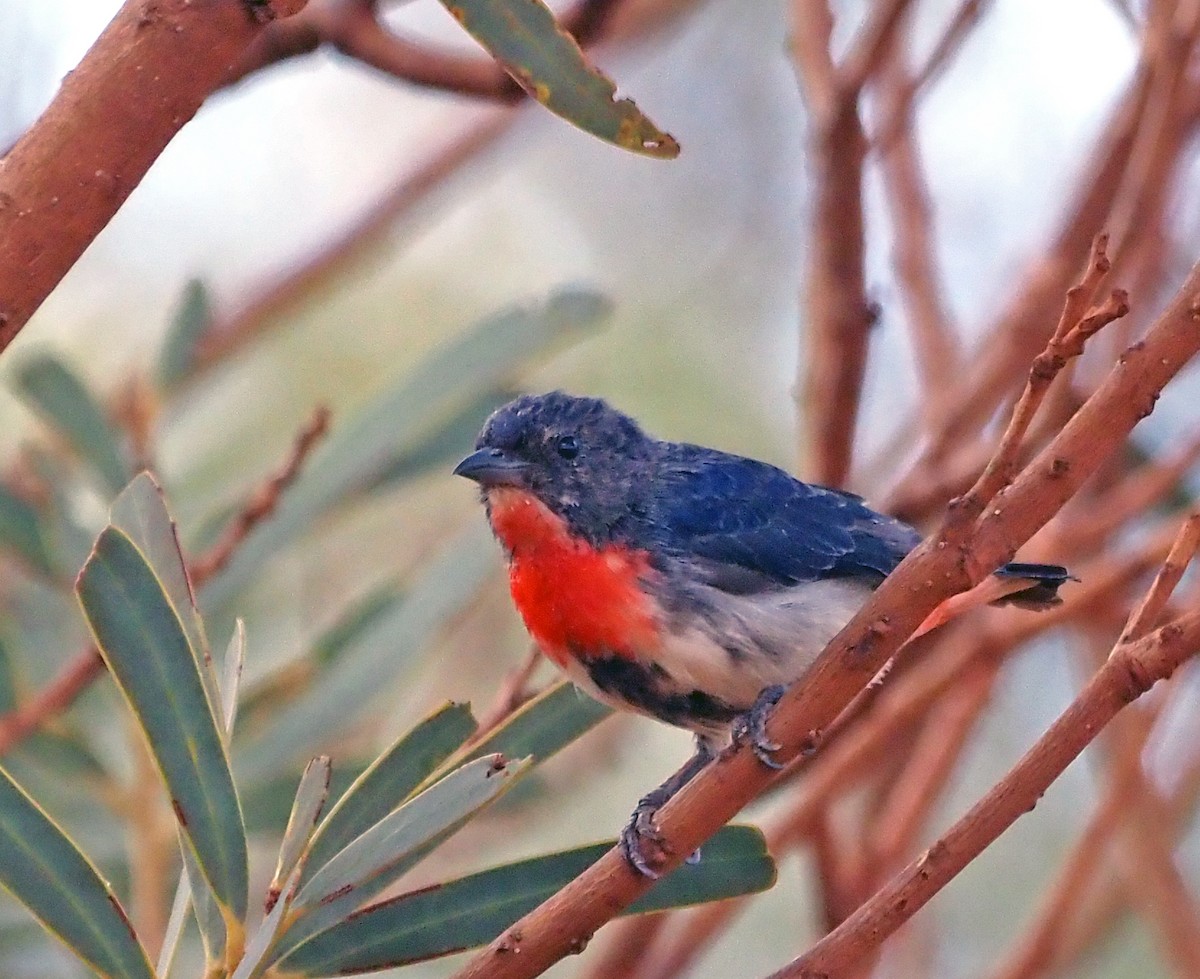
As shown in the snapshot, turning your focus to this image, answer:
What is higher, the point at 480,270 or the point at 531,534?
the point at 480,270

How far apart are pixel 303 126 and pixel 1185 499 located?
14.1ft

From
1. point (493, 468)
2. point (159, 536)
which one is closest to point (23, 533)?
point (493, 468)

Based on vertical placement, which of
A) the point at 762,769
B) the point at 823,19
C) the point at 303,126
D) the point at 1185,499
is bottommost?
the point at 762,769

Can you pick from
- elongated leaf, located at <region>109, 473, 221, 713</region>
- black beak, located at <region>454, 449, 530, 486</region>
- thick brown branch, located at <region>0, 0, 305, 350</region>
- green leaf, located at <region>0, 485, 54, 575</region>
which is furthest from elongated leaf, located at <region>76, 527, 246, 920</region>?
green leaf, located at <region>0, 485, 54, 575</region>

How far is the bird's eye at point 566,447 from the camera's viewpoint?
9.32 ft

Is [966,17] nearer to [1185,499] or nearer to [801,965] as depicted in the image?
[1185,499]

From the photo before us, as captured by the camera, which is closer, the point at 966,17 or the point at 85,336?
the point at 966,17

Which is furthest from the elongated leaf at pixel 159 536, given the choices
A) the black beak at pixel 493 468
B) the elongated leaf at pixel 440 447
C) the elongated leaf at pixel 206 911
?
the elongated leaf at pixel 440 447

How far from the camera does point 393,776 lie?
6.04ft

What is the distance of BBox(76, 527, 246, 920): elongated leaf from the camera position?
5.48 feet

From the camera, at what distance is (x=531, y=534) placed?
8.84 feet

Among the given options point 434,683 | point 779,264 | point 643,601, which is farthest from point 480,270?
point 643,601

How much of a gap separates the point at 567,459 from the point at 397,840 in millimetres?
1267

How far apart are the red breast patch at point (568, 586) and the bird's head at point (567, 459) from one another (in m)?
0.03
